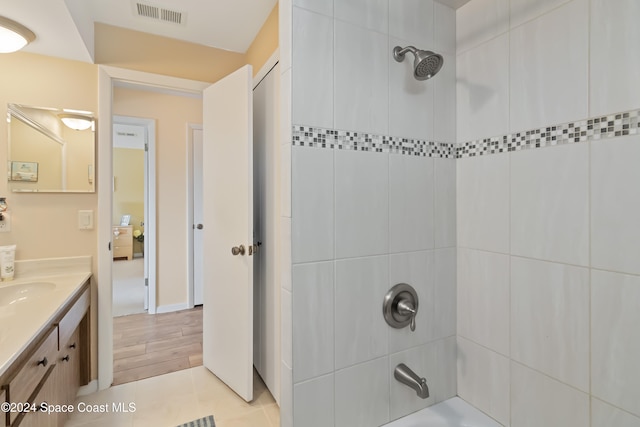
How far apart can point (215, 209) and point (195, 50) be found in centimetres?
123

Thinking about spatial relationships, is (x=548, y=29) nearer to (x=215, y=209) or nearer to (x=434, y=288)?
(x=434, y=288)

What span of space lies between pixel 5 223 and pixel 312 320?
6.44 feet

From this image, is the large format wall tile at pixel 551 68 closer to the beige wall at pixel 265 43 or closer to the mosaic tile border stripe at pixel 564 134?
the mosaic tile border stripe at pixel 564 134

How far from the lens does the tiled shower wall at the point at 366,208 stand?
1.05 meters

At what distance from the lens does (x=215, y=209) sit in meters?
2.09

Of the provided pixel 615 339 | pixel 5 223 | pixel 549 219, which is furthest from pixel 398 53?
pixel 5 223

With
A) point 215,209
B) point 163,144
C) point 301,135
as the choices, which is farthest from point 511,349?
point 163,144

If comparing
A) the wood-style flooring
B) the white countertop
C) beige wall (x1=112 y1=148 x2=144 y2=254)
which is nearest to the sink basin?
the white countertop

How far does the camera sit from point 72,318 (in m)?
1.52

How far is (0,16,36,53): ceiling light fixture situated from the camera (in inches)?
56.7

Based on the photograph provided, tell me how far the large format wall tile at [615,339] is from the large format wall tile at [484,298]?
0.93 ft

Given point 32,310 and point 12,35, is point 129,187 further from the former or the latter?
point 32,310

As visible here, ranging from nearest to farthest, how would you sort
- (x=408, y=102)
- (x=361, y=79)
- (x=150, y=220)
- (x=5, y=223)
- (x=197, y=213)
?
(x=361, y=79), (x=408, y=102), (x=5, y=223), (x=150, y=220), (x=197, y=213)

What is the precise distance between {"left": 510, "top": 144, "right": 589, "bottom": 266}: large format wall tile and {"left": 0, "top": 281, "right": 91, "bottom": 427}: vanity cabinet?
1.79 meters
